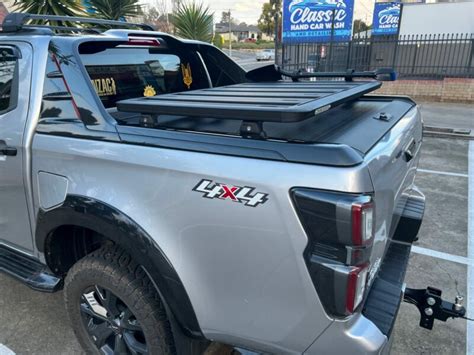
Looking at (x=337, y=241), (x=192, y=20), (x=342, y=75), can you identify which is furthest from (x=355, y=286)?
(x=192, y=20)

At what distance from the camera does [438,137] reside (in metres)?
8.50

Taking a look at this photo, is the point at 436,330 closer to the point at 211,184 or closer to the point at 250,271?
the point at 250,271

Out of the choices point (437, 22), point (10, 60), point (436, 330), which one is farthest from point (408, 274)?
point (437, 22)

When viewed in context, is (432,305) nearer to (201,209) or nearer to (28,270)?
(201,209)

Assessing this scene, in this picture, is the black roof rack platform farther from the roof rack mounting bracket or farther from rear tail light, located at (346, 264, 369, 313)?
rear tail light, located at (346, 264, 369, 313)

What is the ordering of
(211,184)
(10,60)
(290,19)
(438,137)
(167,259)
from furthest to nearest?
(290,19) < (438,137) < (10,60) < (167,259) < (211,184)

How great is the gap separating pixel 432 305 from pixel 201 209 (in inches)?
55.6

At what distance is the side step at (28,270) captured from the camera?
2.37 metres

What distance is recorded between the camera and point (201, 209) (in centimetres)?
165

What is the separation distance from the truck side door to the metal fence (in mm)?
10823

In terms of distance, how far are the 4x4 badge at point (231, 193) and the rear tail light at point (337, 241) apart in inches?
5.9

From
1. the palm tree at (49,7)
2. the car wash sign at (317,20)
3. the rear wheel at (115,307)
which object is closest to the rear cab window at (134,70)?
the rear wheel at (115,307)

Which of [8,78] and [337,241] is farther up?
[8,78]

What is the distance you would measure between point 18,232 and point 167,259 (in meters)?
1.34
